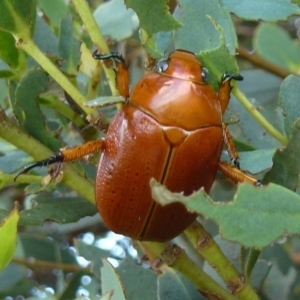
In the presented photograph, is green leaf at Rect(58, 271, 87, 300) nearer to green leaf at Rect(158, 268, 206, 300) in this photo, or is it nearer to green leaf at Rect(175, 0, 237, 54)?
green leaf at Rect(158, 268, 206, 300)

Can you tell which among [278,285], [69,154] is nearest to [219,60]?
[69,154]

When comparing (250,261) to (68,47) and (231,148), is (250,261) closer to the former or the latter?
(231,148)

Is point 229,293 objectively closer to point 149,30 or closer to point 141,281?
point 141,281

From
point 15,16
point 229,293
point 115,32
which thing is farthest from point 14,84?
point 229,293

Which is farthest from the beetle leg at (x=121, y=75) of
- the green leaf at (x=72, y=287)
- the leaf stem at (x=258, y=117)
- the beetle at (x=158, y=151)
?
the green leaf at (x=72, y=287)

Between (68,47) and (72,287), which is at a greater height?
(68,47)

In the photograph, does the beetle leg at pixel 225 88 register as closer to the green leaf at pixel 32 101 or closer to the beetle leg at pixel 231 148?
A: the beetle leg at pixel 231 148
